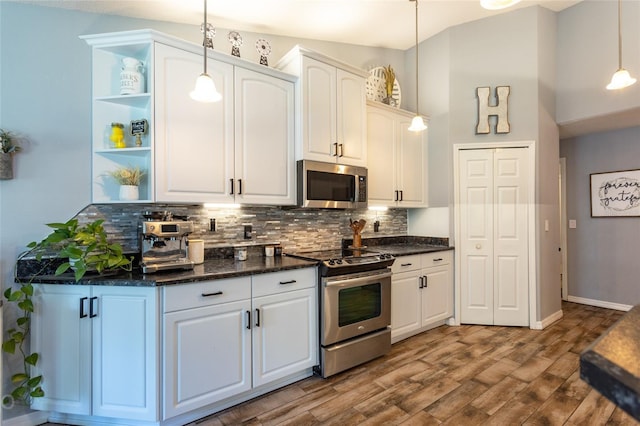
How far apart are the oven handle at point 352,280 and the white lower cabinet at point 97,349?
123 cm

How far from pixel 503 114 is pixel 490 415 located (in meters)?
3.01

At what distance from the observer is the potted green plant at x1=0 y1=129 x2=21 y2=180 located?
6.23ft

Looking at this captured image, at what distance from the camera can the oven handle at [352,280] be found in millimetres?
2420

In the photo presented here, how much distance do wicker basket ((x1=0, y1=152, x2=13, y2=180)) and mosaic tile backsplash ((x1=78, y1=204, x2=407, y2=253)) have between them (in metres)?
0.44

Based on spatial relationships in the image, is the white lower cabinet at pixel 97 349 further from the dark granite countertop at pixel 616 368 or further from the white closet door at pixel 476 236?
the white closet door at pixel 476 236

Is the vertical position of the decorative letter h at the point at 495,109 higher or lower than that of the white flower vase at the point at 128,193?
higher

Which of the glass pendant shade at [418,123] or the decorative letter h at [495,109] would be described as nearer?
the glass pendant shade at [418,123]

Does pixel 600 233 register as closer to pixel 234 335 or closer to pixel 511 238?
pixel 511 238

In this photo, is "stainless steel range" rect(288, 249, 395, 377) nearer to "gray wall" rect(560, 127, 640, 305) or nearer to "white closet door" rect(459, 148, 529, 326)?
"white closet door" rect(459, 148, 529, 326)

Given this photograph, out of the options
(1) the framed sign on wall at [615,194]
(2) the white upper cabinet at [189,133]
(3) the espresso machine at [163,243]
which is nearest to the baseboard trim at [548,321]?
(1) the framed sign on wall at [615,194]

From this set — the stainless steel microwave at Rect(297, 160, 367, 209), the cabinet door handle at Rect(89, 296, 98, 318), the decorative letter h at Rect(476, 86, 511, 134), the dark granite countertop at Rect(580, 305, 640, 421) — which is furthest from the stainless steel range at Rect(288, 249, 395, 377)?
the decorative letter h at Rect(476, 86, 511, 134)

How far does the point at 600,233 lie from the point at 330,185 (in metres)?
3.96

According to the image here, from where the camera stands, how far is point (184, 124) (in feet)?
7.17

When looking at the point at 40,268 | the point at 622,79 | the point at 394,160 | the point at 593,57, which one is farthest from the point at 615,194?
the point at 40,268
